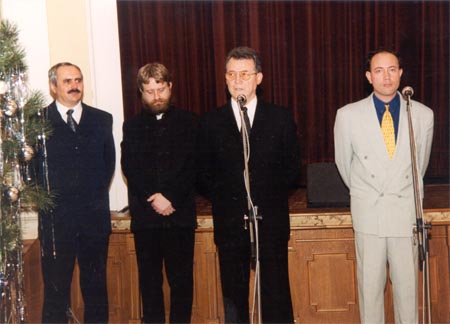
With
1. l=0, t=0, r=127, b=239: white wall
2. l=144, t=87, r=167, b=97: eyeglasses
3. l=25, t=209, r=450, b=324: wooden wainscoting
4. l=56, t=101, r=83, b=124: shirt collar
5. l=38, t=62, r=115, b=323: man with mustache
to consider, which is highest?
l=0, t=0, r=127, b=239: white wall

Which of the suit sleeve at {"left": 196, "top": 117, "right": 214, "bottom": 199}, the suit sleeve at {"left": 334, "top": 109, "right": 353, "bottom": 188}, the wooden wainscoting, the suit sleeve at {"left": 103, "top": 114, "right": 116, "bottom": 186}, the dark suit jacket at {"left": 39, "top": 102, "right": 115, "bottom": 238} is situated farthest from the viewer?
the wooden wainscoting

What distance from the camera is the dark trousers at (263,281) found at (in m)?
4.55

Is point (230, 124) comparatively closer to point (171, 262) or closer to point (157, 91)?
point (157, 91)

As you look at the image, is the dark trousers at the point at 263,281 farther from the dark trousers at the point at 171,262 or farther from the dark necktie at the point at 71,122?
the dark necktie at the point at 71,122

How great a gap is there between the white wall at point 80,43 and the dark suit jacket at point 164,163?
0.99 metres

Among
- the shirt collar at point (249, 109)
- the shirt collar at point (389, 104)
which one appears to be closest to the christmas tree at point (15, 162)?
the shirt collar at point (249, 109)

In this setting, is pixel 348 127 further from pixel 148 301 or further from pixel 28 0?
pixel 28 0

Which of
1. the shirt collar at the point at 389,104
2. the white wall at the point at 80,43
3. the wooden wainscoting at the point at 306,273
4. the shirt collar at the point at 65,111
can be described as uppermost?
the white wall at the point at 80,43

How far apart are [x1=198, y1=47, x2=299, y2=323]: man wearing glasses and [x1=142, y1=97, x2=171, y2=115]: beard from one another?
0.81 ft

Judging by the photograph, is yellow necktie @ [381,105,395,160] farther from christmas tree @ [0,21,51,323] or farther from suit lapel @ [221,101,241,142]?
christmas tree @ [0,21,51,323]

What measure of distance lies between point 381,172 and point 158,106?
4.38ft

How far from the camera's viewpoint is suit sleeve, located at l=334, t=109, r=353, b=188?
450 cm

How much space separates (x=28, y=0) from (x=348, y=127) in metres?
2.39

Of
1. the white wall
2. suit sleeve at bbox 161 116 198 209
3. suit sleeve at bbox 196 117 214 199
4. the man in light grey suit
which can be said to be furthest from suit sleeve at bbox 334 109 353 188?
the white wall
